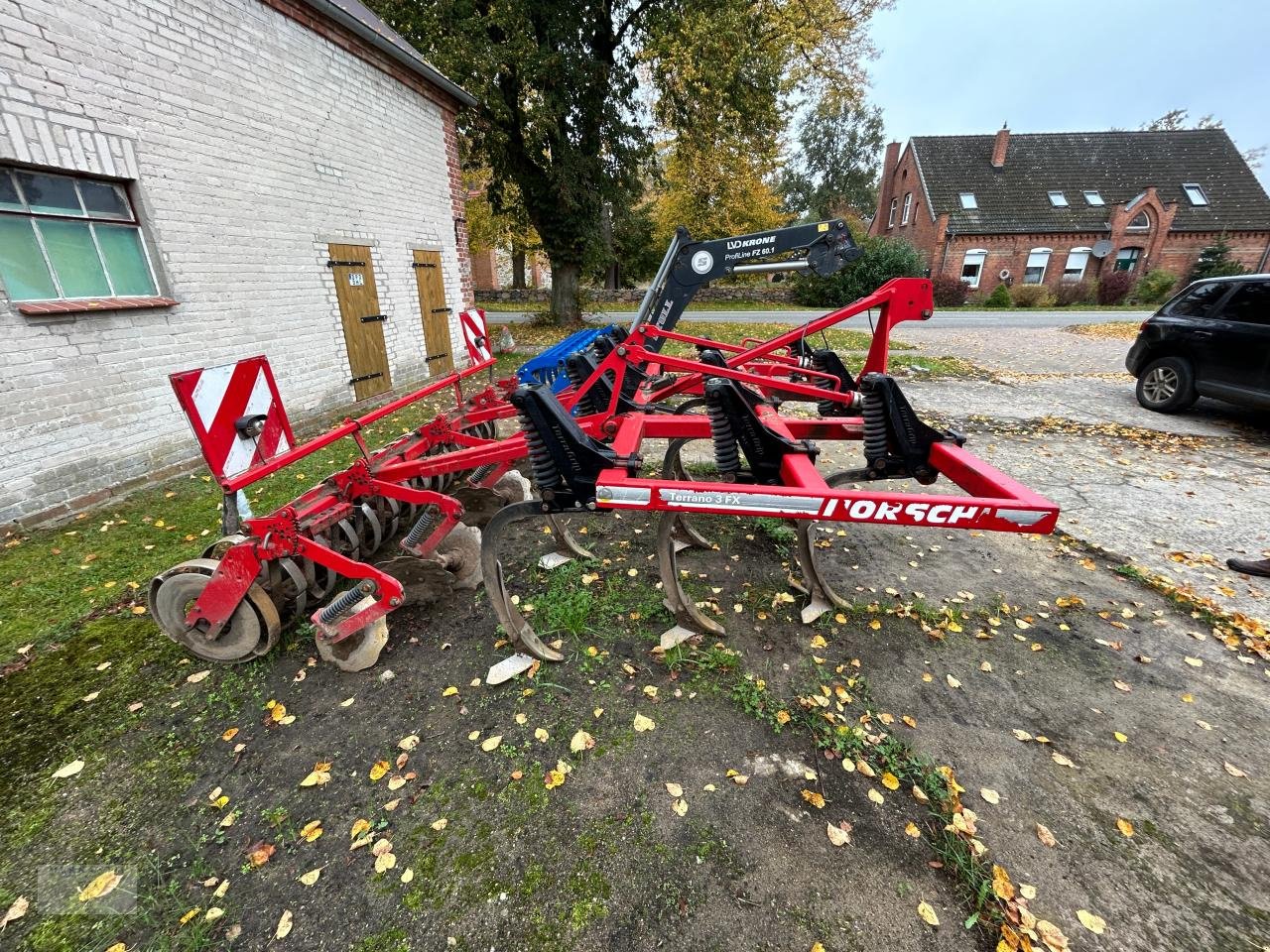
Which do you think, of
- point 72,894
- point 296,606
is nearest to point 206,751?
point 72,894

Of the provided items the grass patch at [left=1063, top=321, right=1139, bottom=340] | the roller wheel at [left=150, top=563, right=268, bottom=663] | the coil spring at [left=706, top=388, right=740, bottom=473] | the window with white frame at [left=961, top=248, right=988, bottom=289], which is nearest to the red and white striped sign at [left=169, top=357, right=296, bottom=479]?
the roller wheel at [left=150, top=563, right=268, bottom=663]

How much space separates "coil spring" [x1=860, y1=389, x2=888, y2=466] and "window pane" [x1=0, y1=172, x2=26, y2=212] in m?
6.77

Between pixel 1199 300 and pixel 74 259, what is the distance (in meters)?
13.3

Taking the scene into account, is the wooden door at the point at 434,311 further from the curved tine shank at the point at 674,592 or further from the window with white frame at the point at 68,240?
the curved tine shank at the point at 674,592

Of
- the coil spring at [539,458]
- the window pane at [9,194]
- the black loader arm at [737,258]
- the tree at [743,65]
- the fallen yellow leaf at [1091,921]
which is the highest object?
the tree at [743,65]

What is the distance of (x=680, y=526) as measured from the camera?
453 cm

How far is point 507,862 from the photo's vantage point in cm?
212

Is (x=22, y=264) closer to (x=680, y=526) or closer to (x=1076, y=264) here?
(x=680, y=526)

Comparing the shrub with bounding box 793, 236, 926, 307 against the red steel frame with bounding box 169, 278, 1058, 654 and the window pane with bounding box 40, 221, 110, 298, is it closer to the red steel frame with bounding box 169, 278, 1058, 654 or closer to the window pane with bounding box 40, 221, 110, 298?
the red steel frame with bounding box 169, 278, 1058, 654

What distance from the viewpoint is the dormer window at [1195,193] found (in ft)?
91.5

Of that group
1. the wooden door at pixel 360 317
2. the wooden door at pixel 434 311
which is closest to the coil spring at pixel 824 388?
the wooden door at pixel 360 317

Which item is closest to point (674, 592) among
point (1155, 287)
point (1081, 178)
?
point (1155, 287)

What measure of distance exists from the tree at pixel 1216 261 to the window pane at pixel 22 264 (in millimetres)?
39700

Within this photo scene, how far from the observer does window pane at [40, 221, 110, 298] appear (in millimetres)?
4734
